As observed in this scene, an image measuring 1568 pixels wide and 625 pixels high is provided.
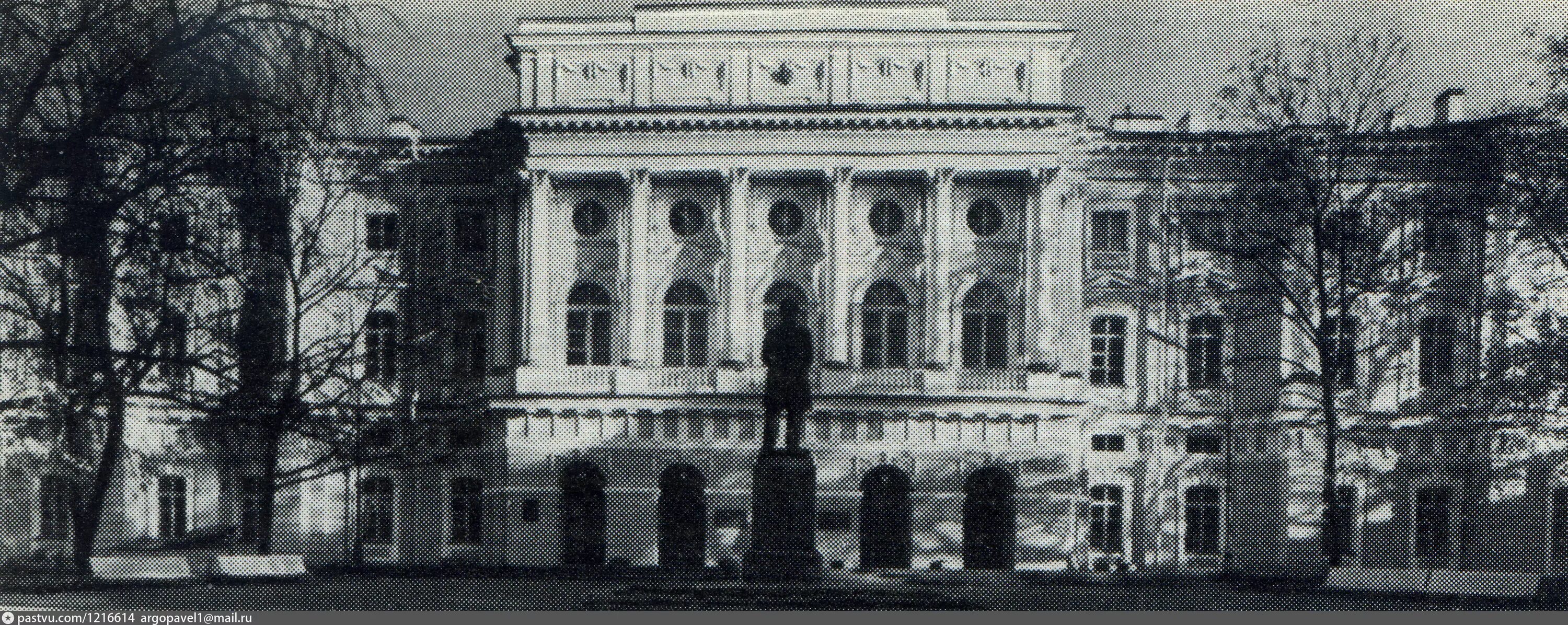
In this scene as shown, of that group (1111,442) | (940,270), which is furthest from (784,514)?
(1111,442)

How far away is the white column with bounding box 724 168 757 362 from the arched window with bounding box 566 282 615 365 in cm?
252

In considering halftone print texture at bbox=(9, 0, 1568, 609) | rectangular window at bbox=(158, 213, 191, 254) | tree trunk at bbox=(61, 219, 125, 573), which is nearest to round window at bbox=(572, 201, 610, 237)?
halftone print texture at bbox=(9, 0, 1568, 609)

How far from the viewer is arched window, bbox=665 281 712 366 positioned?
56.3 metres

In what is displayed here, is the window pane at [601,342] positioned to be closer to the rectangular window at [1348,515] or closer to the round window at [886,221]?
the round window at [886,221]

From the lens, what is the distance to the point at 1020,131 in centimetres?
5456

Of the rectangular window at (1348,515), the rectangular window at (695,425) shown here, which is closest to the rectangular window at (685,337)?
the rectangular window at (695,425)

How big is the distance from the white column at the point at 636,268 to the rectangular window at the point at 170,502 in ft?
31.0

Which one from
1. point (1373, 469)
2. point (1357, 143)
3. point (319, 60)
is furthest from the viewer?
point (1373, 469)

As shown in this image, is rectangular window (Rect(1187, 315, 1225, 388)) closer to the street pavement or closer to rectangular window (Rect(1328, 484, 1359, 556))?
rectangular window (Rect(1328, 484, 1359, 556))

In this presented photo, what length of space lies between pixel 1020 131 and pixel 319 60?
38860 millimetres

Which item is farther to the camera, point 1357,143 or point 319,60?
point 1357,143

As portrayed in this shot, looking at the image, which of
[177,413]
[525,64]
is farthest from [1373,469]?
[177,413]

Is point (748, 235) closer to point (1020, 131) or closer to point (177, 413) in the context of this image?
point (1020, 131)

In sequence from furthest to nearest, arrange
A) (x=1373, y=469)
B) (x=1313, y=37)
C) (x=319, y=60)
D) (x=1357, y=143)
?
(x=1373, y=469)
(x=1357, y=143)
(x=1313, y=37)
(x=319, y=60)
